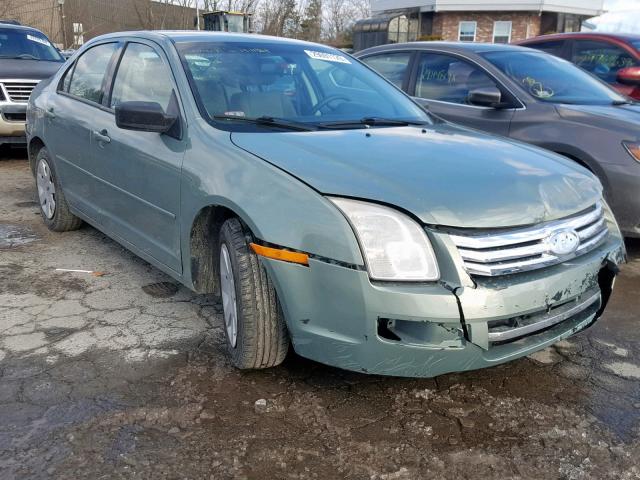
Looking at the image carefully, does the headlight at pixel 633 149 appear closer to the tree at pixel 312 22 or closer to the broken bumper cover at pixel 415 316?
the broken bumper cover at pixel 415 316

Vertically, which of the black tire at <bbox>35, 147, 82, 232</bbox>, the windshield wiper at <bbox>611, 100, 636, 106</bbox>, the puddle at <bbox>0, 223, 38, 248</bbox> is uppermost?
the windshield wiper at <bbox>611, 100, 636, 106</bbox>

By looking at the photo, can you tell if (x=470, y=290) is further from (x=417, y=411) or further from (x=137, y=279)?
(x=137, y=279)

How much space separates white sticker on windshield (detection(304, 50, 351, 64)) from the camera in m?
4.04

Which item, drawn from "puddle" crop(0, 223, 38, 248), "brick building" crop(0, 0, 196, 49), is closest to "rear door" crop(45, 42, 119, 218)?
"puddle" crop(0, 223, 38, 248)

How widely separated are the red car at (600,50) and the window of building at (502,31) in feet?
75.8

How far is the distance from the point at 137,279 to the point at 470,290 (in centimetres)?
263

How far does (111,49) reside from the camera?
433 centimetres

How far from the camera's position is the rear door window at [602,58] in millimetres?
7367

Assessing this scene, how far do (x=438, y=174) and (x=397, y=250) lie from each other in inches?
17.4

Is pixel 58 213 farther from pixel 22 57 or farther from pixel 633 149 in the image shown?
pixel 22 57

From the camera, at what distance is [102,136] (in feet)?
13.1

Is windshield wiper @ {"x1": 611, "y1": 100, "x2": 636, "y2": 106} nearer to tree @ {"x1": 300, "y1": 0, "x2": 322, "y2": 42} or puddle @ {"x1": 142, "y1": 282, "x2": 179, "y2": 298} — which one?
puddle @ {"x1": 142, "y1": 282, "x2": 179, "y2": 298}

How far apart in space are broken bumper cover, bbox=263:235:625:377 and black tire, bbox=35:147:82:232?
3026 millimetres

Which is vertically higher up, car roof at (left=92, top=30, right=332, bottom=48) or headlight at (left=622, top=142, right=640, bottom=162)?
car roof at (left=92, top=30, right=332, bottom=48)
